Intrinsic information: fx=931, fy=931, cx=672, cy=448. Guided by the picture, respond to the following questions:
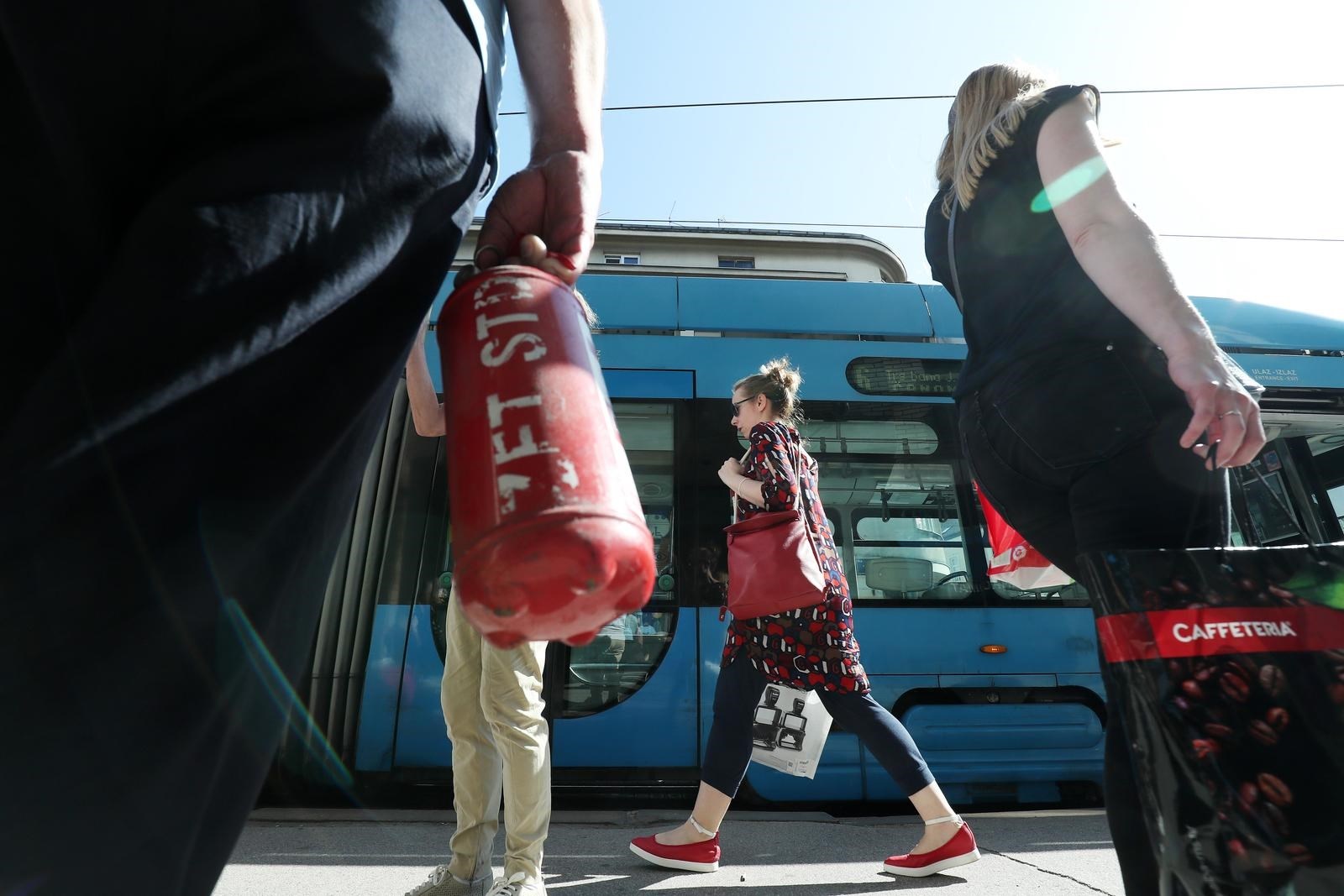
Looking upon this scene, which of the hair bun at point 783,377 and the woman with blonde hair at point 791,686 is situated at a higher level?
the hair bun at point 783,377

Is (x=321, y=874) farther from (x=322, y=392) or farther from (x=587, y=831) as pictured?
(x=322, y=392)

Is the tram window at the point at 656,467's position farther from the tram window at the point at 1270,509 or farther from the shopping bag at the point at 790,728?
the tram window at the point at 1270,509

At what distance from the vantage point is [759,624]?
3188 mm

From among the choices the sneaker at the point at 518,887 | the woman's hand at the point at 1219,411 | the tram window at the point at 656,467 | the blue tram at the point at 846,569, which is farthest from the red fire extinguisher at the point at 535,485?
the tram window at the point at 656,467

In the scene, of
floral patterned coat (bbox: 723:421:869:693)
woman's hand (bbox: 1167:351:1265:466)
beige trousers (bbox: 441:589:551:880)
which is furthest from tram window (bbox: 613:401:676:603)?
woman's hand (bbox: 1167:351:1265:466)

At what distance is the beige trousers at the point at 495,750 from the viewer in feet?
8.29

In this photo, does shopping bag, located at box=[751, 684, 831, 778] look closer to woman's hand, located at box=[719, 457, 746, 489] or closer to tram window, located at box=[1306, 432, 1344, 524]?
woman's hand, located at box=[719, 457, 746, 489]

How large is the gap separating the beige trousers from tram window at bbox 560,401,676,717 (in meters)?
1.73

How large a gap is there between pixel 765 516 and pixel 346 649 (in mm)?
2539

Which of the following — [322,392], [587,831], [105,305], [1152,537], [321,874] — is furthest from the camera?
[587,831]

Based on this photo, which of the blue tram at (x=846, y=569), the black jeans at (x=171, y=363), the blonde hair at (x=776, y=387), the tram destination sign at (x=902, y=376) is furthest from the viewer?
the tram destination sign at (x=902, y=376)

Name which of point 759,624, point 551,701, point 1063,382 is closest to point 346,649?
point 551,701

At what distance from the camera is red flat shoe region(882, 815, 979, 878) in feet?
9.35

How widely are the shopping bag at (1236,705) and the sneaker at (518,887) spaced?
5.74 ft
